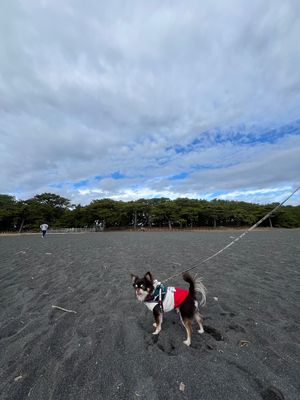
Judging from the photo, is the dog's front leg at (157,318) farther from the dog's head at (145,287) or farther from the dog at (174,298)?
the dog's head at (145,287)

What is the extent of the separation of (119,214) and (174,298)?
196ft

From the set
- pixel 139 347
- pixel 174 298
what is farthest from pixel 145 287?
pixel 139 347

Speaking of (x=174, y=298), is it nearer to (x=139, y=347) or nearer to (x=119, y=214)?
(x=139, y=347)

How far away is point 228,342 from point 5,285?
7248 millimetres

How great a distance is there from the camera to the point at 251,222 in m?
70.5

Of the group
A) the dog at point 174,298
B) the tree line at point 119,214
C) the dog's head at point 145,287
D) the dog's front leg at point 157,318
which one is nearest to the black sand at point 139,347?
the dog's front leg at point 157,318

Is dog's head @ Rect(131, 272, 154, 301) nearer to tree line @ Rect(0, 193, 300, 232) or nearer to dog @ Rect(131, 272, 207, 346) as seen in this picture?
dog @ Rect(131, 272, 207, 346)

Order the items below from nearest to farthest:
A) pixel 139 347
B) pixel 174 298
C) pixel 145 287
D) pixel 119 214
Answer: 1. pixel 139 347
2. pixel 174 298
3. pixel 145 287
4. pixel 119 214

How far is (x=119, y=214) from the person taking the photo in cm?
6262

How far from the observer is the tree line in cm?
5569

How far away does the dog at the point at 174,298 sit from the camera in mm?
3562

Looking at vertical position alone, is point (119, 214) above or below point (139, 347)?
above

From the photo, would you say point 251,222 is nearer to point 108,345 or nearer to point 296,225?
point 296,225

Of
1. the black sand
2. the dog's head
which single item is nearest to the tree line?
the black sand
